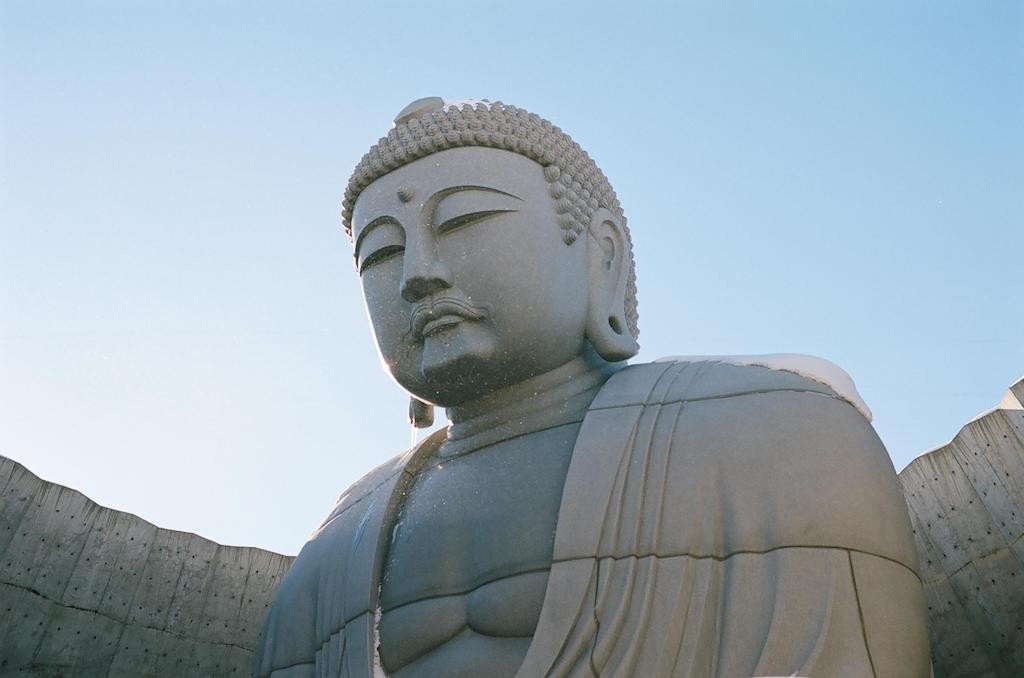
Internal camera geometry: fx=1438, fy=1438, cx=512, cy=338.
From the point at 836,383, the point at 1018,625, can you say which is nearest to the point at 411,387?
the point at 836,383

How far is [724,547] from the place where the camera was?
5000 millimetres

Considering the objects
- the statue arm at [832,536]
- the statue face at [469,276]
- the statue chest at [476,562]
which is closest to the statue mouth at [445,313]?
the statue face at [469,276]

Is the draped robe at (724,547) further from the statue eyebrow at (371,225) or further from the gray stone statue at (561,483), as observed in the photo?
the statue eyebrow at (371,225)

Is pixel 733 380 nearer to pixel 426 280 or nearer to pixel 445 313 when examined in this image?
pixel 445 313

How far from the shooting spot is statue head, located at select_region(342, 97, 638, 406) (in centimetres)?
578

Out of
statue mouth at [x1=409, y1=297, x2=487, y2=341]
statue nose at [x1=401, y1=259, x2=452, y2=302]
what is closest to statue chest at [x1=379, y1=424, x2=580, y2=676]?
statue mouth at [x1=409, y1=297, x2=487, y2=341]

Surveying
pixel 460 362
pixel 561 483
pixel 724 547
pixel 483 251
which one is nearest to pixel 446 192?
pixel 483 251

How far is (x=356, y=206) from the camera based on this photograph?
6.32 meters

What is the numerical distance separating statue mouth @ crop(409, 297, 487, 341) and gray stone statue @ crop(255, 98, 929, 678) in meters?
0.01

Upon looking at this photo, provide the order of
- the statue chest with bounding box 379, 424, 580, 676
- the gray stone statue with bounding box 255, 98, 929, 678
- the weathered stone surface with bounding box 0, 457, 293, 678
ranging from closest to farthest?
the gray stone statue with bounding box 255, 98, 929, 678 → the statue chest with bounding box 379, 424, 580, 676 → the weathered stone surface with bounding box 0, 457, 293, 678

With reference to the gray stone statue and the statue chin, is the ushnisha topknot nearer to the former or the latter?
the gray stone statue

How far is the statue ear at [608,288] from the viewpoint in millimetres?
6000

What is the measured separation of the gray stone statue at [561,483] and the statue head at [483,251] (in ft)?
0.03

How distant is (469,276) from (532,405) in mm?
598
